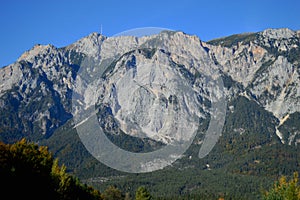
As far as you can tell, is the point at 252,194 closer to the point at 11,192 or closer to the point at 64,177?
the point at 64,177

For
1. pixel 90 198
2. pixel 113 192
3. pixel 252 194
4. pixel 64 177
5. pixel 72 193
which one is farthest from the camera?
pixel 252 194

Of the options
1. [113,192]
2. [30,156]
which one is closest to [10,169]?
[30,156]

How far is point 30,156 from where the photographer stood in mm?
47562

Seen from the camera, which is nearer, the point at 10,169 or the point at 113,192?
the point at 10,169

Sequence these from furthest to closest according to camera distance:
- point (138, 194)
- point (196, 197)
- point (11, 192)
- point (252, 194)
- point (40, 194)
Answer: point (252, 194) → point (196, 197) → point (138, 194) → point (40, 194) → point (11, 192)

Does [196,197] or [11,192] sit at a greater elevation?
[196,197]

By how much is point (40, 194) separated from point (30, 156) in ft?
12.6

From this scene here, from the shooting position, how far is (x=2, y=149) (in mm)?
43281

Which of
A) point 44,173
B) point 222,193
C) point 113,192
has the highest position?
point 222,193

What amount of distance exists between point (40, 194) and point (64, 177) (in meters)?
16.7

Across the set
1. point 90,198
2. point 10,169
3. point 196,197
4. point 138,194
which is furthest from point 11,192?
point 196,197

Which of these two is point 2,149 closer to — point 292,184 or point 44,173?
point 44,173

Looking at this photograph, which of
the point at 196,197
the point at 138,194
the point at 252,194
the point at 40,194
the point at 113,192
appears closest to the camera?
the point at 40,194

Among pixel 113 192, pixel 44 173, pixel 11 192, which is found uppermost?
pixel 113 192
